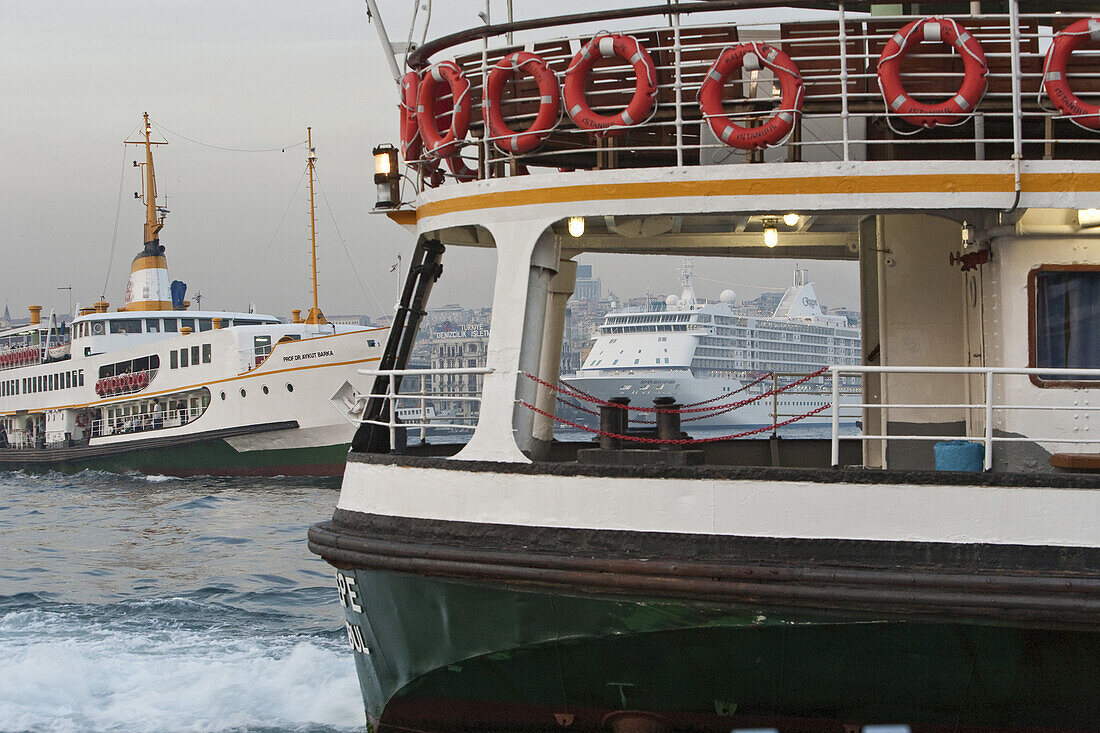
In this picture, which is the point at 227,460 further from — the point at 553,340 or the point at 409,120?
the point at 409,120

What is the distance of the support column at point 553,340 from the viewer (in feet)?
28.6

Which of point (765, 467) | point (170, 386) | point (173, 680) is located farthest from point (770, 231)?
point (170, 386)

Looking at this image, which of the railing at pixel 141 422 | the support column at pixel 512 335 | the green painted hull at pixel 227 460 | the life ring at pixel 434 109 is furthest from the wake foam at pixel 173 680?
the railing at pixel 141 422

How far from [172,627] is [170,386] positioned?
2482 cm

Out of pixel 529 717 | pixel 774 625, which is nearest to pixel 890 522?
pixel 774 625

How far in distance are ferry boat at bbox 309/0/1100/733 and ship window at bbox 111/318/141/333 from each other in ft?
124

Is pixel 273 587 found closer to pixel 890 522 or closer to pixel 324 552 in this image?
pixel 324 552

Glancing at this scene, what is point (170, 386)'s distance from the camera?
3716 cm

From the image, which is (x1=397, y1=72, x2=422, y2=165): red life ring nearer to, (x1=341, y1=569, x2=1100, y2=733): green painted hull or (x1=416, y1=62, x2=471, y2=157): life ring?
(x1=416, y1=62, x2=471, y2=157): life ring

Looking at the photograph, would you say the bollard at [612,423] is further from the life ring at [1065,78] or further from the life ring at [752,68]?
the life ring at [1065,78]

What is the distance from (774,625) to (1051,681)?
1386 millimetres

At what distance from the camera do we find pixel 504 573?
6422 mm

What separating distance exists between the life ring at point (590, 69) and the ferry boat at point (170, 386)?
27142 mm

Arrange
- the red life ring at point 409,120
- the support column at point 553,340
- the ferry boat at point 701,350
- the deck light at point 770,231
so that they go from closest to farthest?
the red life ring at point 409,120, the support column at point 553,340, the deck light at point 770,231, the ferry boat at point 701,350
